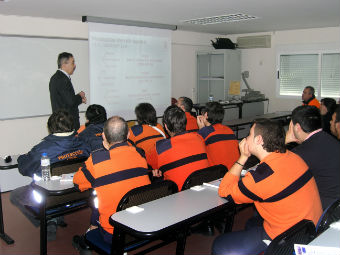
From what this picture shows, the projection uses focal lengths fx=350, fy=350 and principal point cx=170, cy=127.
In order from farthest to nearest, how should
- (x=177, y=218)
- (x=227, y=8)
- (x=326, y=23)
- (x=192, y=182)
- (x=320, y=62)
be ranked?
1. (x=320, y=62)
2. (x=326, y=23)
3. (x=227, y=8)
4. (x=192, y=182)
5. (x=177, y=218)

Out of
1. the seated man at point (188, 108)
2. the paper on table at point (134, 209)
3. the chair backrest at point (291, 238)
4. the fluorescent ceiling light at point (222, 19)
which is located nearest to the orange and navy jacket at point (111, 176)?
the paper on table at point (134, 209)

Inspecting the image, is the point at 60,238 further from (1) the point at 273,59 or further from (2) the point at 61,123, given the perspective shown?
(1) the point at 273,59

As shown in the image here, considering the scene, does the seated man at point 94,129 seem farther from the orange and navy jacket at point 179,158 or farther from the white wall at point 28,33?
the white wall at point 28,33

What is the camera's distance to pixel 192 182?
257cm

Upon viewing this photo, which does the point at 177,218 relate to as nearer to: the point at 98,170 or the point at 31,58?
the point at 98,170

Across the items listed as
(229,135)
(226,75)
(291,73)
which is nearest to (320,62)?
(291,73)

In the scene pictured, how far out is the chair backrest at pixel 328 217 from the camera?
1.94m

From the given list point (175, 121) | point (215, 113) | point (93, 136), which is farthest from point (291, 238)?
point (93, 136)

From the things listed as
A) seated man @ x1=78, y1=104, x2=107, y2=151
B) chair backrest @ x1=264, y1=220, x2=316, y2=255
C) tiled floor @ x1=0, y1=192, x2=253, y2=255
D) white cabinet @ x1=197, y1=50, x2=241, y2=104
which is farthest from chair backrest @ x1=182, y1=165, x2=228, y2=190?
white cabinet @ x1=197, y1=50, x2=241, y2=104

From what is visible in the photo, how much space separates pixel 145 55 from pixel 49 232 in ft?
12.8

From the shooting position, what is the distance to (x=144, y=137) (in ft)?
12.2

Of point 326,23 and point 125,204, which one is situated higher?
point 326,23

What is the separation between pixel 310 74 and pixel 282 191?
6408mm

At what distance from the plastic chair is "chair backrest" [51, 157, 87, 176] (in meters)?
0.64
